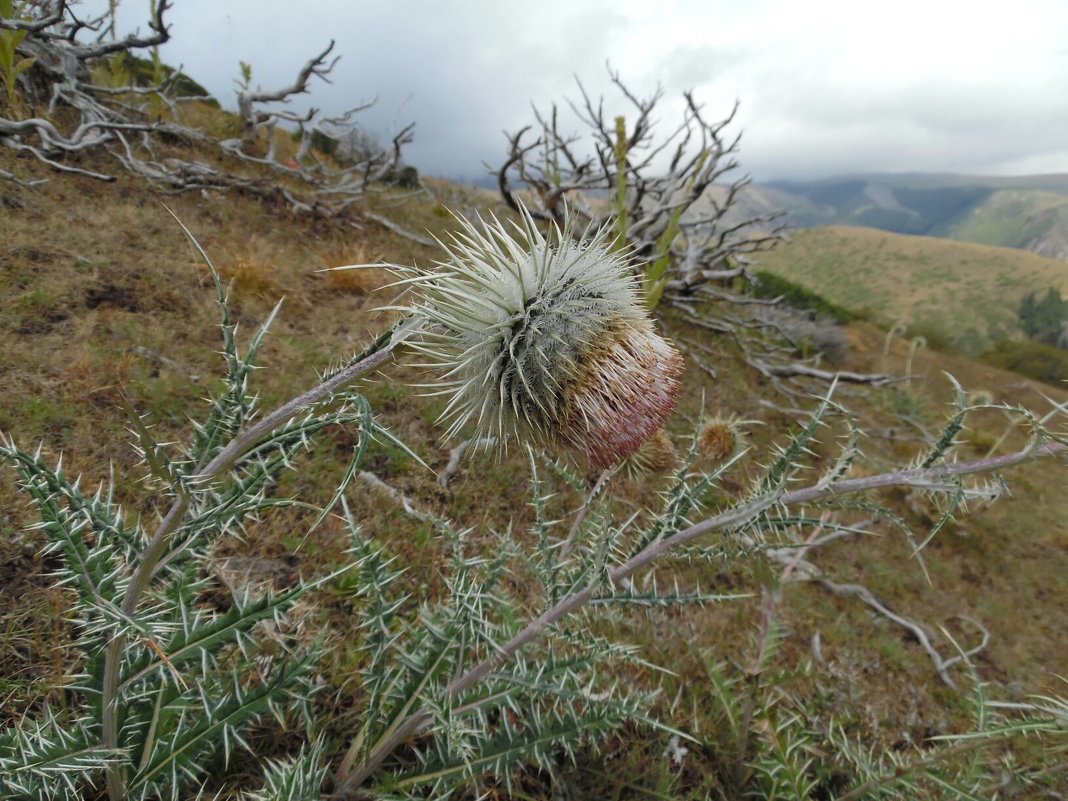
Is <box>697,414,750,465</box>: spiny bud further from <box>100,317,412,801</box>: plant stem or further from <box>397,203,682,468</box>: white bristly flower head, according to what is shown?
<box>100,317,412,801</box>: plant stem

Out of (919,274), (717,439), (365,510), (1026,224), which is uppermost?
(717,439)

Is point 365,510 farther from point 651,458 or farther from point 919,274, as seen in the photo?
point 919,274

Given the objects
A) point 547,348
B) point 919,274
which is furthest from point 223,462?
point 919,274

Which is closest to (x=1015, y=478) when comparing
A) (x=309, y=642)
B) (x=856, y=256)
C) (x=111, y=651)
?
(x=309, y=642)

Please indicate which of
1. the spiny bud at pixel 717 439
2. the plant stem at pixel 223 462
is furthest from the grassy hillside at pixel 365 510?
the spiny bud at pixel 717 439

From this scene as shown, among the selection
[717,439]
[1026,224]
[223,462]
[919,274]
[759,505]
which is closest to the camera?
[223,462]

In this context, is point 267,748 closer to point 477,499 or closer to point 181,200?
point 477,499

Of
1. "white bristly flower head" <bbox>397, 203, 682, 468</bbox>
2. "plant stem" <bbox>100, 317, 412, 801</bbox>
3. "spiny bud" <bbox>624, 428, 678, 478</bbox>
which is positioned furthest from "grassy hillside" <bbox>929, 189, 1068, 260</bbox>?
"plant stem" <bbox>100, 317, 412, 801</bbox>

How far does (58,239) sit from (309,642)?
384 centimetres

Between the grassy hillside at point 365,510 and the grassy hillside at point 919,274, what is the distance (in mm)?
53300

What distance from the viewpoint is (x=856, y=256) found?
3073 inches

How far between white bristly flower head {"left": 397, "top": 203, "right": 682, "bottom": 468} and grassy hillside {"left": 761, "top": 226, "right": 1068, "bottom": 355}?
187 feet

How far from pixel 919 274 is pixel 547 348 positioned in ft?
292

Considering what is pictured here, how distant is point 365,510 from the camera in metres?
2.89
